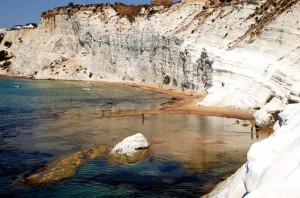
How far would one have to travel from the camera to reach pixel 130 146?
998 inches

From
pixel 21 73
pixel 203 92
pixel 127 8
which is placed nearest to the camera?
pixel 203 92

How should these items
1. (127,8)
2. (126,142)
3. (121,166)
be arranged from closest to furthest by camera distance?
(121,166), (126,142), (127,8)

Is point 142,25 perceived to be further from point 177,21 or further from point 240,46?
point 240,46

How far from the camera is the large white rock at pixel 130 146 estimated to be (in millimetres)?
25031

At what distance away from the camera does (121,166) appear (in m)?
22.6

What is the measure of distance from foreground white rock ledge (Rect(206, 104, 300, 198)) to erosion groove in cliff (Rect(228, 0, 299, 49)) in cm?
4576

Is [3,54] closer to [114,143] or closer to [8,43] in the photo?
[8,43]

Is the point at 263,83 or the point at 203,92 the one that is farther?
the point at 203,92

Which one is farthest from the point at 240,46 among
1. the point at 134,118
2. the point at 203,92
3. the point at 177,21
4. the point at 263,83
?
the point at 177,21

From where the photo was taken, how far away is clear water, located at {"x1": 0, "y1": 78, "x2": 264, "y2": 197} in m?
18.8

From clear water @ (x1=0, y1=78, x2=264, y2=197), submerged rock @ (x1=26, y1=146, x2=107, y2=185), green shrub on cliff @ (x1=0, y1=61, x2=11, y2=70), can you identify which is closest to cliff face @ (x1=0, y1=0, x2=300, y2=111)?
green shrub on cliff @ (x1=0, y1=61, x2=11, y2=70)

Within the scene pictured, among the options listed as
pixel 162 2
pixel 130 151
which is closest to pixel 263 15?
pixel 162 2

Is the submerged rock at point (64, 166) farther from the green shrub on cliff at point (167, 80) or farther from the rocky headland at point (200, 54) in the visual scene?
the green shrub on cliff at point (167, 80)

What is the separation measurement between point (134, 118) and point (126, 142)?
1571 centimetres
